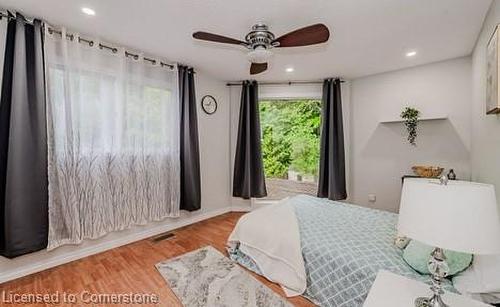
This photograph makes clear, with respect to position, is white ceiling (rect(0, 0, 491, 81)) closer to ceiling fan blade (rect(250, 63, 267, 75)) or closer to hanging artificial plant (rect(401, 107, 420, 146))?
ceiling fan blade (rect(250, 63, 267, 75))

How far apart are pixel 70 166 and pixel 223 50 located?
2.11 m

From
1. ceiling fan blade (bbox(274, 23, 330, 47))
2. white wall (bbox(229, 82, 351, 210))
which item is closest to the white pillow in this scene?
ceiling fan blade (bbox(274, 23, 330, 47))

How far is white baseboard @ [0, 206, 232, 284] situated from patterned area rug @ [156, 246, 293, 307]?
2.74ft

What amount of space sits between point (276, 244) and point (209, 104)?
8.83 ft

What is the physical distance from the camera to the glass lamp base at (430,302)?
96cm

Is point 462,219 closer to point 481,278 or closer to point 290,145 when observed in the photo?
point 481,278

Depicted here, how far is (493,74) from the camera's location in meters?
1.71

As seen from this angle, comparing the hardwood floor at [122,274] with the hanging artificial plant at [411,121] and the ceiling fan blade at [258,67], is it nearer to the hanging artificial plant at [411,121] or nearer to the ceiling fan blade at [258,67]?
the ceiling fan blade at [258,67]

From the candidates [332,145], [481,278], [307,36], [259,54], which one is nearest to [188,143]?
[259,54]

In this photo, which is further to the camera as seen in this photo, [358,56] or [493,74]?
[358,56]

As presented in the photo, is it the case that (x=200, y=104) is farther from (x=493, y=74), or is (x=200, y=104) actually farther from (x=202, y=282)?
(x=493, y=74)

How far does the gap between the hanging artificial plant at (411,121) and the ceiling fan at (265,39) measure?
2.29 meters

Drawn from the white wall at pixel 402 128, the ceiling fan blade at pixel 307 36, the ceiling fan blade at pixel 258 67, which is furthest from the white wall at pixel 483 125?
the ceiling fan blade at pixel 258 67

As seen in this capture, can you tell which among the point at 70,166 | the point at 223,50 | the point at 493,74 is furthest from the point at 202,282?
the point at 493,74
